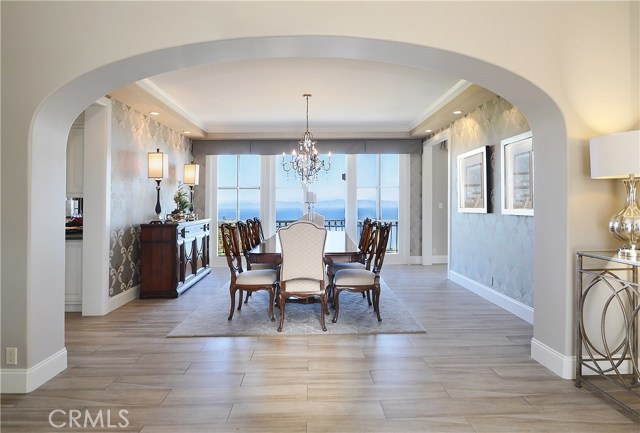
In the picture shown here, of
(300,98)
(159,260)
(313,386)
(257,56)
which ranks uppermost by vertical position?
(300,98)

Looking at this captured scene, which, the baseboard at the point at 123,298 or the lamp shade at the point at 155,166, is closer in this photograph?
the baseboard at the point at 123,298

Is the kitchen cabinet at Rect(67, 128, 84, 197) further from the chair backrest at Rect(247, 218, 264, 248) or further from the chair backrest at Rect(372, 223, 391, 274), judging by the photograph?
the chair backrest at Rect(372, 223, 391, 274)

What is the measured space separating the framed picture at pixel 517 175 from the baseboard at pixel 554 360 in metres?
1.48

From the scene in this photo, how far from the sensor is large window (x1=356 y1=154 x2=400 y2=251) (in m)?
7.90

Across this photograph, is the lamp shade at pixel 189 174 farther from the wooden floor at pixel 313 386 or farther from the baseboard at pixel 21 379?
the baseboard at pixel 21 379

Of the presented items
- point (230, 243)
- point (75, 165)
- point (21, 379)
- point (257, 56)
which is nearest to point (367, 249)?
point (230, 243)

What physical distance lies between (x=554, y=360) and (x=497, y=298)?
6.30 feet

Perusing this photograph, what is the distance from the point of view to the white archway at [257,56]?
2490mm

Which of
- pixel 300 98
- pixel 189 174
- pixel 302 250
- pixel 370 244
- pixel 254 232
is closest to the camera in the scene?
pixel 302 250

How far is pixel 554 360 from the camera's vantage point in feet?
8.83

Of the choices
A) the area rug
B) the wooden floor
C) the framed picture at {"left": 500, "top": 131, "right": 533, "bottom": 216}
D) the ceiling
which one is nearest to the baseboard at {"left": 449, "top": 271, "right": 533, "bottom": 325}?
the wooden floor

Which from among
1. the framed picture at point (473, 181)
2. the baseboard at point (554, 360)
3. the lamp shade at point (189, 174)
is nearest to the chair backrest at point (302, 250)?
the baseboard at point (554, 360)

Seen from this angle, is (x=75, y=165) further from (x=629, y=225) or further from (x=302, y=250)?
(x=629, y=225)

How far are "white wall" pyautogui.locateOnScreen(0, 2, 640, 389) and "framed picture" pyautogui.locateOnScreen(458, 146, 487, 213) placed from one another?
2.16 metres
